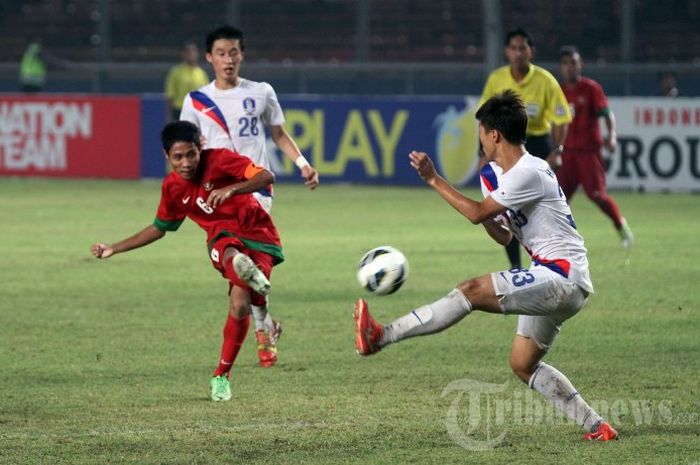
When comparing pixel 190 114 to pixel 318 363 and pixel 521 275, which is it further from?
pixel 521 275

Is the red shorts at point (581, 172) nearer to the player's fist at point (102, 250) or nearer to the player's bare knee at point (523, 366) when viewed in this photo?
the player's fist at point (102, 250)

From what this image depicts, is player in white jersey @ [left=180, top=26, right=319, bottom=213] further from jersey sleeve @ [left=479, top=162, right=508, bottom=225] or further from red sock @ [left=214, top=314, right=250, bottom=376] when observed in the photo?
jersey sleeve @ [left=479, top=162, right=508, bottom=225]

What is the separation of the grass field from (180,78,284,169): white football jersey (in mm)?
1395

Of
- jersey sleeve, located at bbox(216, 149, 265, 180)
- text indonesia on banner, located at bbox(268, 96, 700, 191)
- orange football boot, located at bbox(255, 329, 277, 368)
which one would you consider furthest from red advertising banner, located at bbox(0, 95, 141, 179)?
jersey sleeve, located at bbox(216, 149, 265, 180)

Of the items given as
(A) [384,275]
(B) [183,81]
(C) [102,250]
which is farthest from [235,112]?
(B) [183,81]

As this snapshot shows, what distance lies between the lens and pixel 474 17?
31906mm

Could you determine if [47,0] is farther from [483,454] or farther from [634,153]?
[483,454]

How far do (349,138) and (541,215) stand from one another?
60.6 feet

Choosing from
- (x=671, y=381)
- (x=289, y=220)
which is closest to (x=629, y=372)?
(x=671, y=381)

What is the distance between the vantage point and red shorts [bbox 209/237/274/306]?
821 cm

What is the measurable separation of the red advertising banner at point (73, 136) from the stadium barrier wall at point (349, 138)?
0.02 metres

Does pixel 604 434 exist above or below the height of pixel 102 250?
below

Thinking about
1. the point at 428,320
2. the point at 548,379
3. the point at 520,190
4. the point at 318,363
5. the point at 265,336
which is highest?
the point at 520,190

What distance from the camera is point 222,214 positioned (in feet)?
27.8
